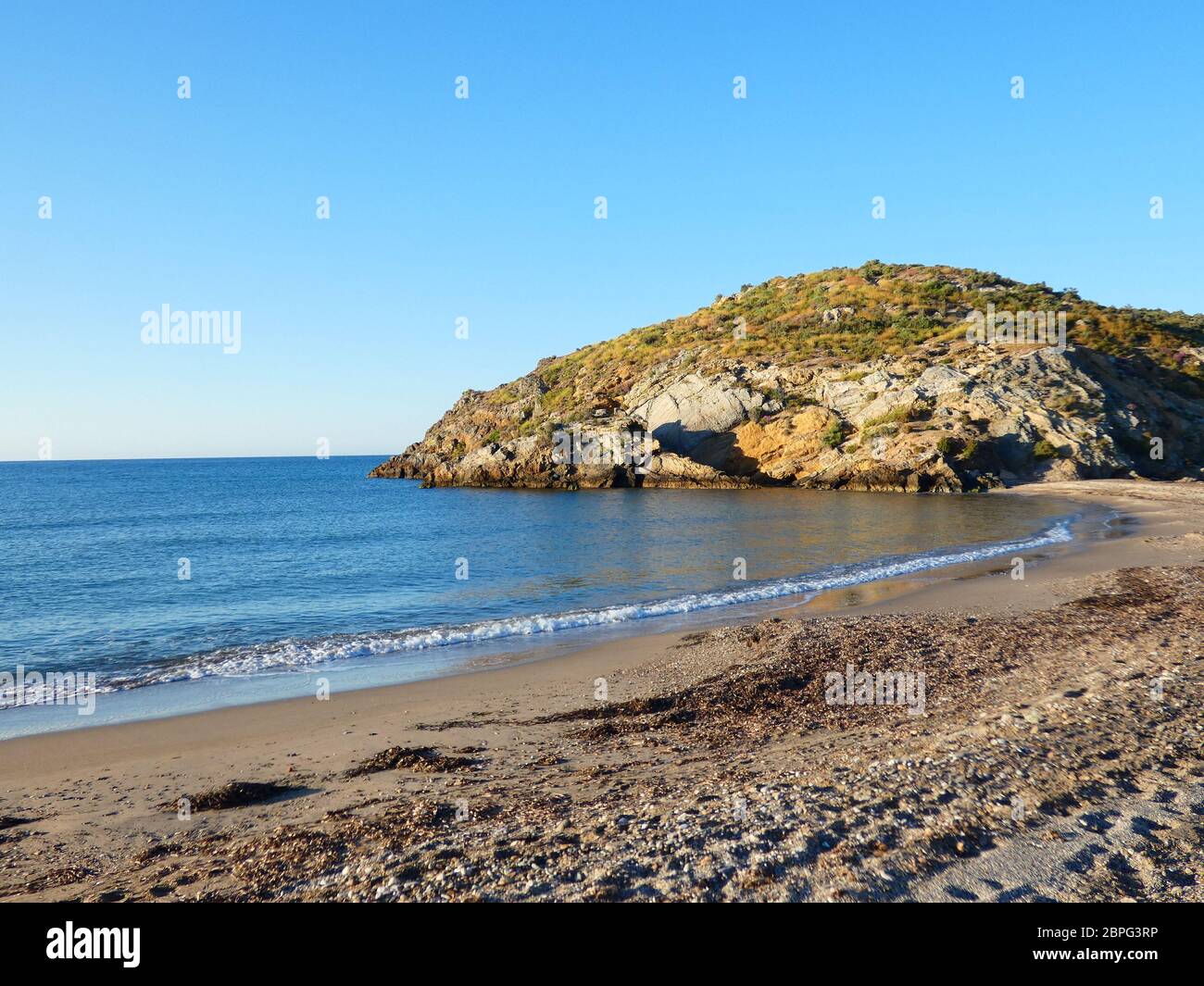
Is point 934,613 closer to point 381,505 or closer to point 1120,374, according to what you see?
point 381,505

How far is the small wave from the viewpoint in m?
14.6

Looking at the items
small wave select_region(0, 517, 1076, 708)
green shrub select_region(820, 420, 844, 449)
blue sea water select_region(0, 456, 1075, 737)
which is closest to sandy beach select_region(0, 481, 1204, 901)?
blue sea water select_region(0, 456, 1075, 737)

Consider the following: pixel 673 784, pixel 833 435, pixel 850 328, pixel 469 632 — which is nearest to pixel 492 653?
pixel 469 632

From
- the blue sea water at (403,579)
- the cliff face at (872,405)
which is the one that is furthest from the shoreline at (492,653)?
the cliff face at (872,405)

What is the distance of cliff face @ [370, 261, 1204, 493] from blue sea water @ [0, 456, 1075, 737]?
997 cm

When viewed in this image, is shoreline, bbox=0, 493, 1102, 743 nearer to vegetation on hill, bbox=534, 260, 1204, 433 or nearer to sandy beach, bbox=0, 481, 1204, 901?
sandy beach, bbox=0, 481, 1204, 901

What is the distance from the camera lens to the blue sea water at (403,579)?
49.1 ft

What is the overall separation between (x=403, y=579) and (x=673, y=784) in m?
19.0

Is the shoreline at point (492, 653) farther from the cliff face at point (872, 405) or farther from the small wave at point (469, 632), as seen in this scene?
the cliff face at point (872, 405)

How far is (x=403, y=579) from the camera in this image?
81.6ft
